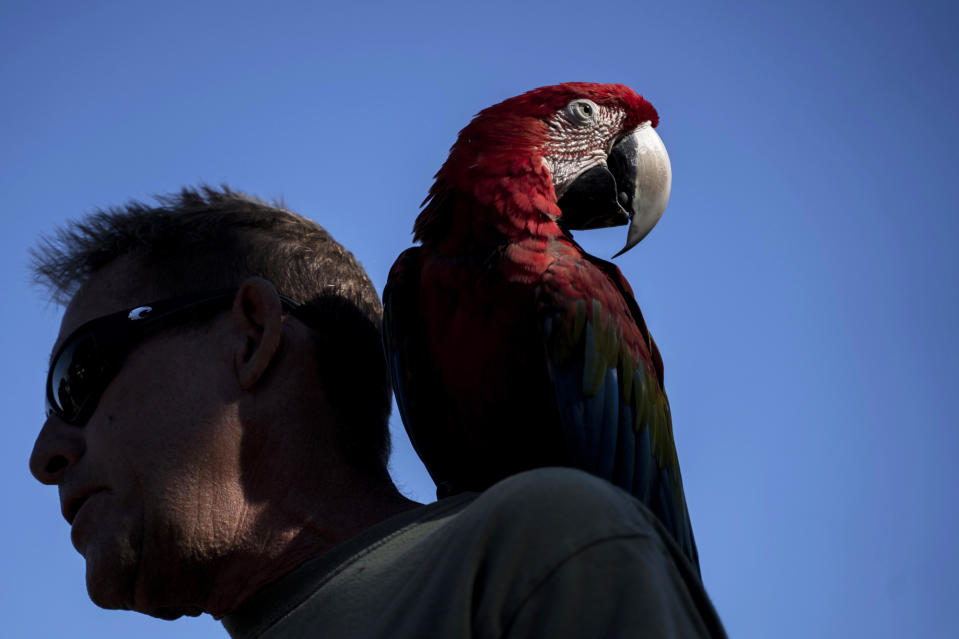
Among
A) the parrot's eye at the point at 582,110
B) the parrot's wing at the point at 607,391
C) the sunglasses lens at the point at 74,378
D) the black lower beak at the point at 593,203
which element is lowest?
the parrot's wing at the point at 607,391

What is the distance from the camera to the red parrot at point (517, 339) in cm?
251

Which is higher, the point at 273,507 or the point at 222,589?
the point at 273,507

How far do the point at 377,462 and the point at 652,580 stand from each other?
1284 millimetres

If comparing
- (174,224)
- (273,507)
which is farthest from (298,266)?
(273,507)

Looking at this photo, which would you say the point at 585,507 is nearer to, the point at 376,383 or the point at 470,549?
the point at 470,549

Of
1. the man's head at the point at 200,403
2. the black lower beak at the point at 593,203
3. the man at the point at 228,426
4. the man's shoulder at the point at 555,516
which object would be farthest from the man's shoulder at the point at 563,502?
the black lower beak at the point at 593,203

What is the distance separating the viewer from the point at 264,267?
8.20ft

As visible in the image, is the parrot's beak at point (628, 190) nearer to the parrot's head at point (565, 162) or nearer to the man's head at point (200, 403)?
the parrot's head at point (565, 162)

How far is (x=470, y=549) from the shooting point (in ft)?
4.12

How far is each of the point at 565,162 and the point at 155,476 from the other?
1.64 metres

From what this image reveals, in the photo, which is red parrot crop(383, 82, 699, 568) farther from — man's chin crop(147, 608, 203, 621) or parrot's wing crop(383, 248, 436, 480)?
man's chin crop(147, 608, 203, 621)

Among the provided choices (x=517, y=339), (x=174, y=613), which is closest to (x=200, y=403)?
(x=174, y=613)

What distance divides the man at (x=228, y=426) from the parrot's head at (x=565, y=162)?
472mm

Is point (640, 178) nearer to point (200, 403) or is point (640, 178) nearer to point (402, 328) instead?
point (402, 328)
